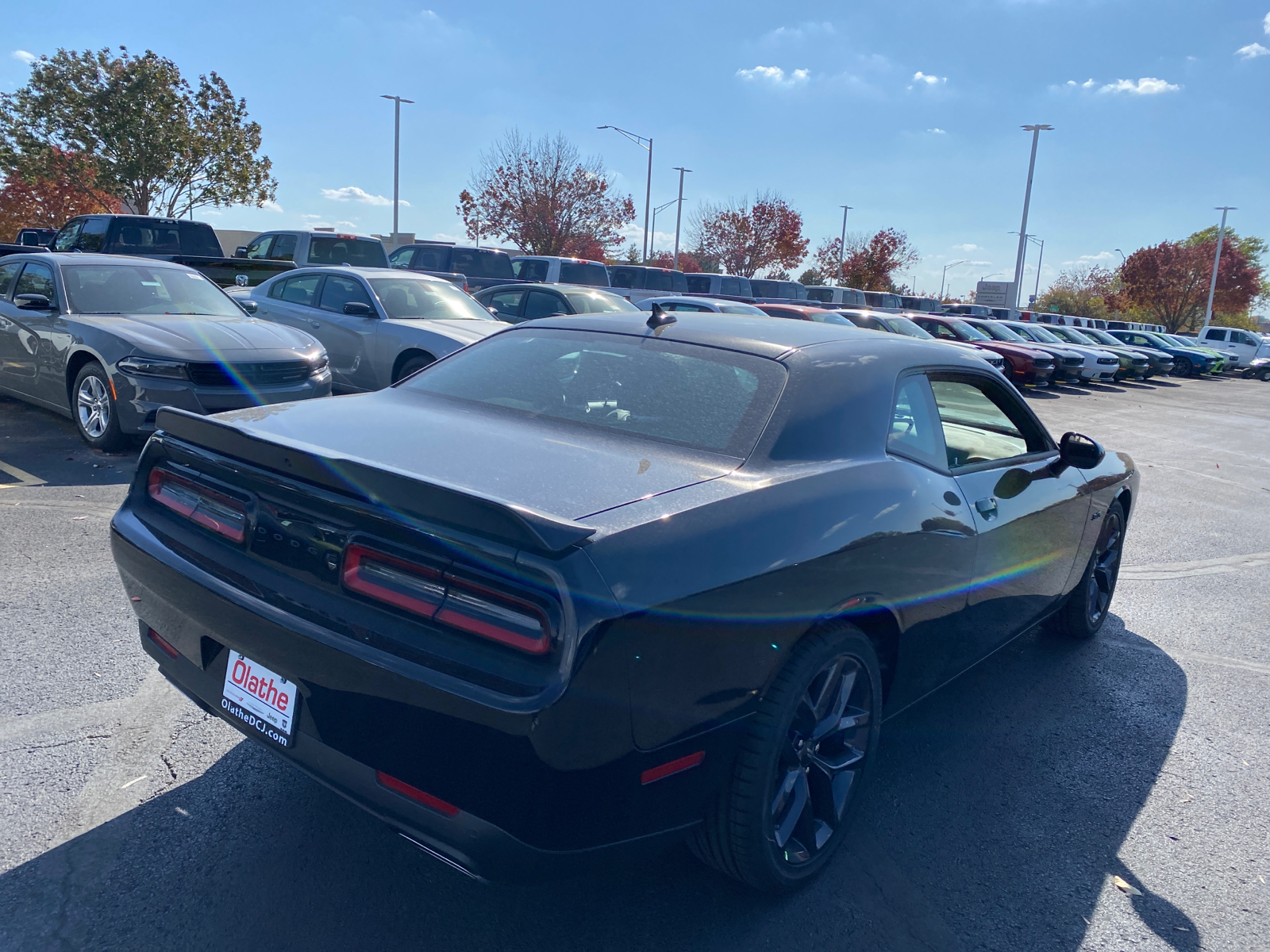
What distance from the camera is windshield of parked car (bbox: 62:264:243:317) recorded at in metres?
7.56

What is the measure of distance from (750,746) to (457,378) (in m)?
1.85

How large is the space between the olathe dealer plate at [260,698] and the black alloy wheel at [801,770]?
3.51ft

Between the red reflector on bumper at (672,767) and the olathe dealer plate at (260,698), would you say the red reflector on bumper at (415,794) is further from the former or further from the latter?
the red reflector on bumper at (672,767)

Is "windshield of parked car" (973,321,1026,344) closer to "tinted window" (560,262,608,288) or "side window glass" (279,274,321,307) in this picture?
"tinted window" (560,262,608,288)

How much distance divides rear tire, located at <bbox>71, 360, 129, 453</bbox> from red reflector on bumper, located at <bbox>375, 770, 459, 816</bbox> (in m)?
5.89

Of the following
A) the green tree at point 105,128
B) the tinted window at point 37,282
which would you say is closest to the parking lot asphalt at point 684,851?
the tinted window at point 37,282

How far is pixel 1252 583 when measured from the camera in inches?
239

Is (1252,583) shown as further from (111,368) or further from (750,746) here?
(111,368)

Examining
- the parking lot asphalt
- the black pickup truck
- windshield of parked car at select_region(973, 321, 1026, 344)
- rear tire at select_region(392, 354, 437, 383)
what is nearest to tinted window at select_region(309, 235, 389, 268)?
the black pickup truck

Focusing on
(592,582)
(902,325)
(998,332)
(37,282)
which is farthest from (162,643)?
(998,332)

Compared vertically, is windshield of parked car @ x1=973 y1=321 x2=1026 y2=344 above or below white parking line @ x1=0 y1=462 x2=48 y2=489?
above

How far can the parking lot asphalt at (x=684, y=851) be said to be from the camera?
7.63ft

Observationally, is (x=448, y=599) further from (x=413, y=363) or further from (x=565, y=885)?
(x=413, y=363)

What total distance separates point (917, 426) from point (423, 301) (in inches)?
319
